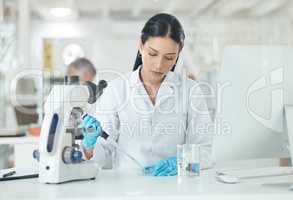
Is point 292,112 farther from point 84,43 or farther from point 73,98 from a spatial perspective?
point 84,43

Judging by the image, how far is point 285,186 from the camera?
142 cm

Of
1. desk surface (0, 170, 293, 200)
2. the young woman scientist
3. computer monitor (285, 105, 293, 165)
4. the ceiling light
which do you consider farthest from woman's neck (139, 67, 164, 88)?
the ceiling light

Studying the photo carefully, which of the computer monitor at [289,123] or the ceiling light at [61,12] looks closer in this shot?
the computer monitor at [289,123]

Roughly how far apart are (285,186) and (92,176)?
0.63 meters

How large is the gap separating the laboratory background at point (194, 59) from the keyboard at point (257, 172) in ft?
0.14

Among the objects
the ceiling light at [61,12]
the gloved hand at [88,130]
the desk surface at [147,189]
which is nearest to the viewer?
the desk surface at [147,189]

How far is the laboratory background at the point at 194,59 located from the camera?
4.89 ft

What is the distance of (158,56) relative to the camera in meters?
2.17

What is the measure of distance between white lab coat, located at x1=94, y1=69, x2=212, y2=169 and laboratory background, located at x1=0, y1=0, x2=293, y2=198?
4.7 inches

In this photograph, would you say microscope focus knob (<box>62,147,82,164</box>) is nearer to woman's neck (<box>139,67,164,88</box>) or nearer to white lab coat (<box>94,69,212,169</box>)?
white lab coat (<box>94,69,212,169</box>)

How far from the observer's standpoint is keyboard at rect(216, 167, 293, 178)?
1621mm

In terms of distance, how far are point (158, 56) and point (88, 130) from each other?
2.29 feet

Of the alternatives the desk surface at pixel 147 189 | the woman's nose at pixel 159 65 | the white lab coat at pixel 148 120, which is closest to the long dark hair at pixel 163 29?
the woman's nose at pixel 159 65

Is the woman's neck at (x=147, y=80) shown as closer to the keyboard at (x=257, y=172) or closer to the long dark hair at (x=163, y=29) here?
the long dark hair at (x=163, y=29)
